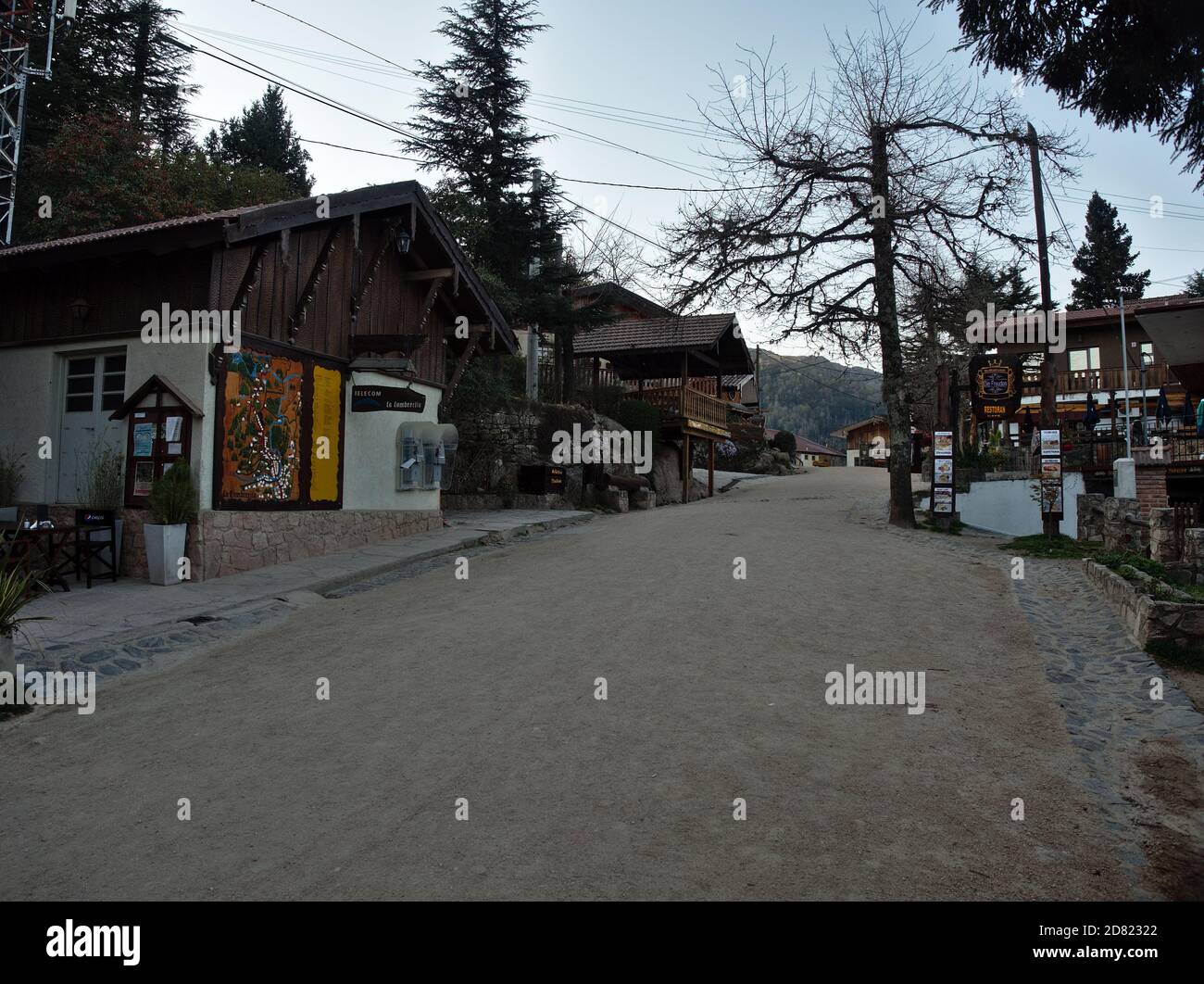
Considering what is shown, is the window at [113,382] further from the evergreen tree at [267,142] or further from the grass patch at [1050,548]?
the evergreen tree at [267,142]

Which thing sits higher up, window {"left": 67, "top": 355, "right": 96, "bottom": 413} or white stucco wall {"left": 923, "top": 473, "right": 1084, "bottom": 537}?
window {"left": 67, "top": 355, "right": 96, "bottom": 413}

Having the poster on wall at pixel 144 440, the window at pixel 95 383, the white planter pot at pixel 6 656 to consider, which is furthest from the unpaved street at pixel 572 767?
the window at pixel 95 383

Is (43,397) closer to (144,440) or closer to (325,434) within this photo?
(144,440)

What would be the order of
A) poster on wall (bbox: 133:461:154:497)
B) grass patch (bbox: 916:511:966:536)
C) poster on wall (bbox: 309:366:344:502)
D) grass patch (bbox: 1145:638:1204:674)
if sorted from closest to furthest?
grass patch (bbox: 1145:638:1204:674) < poster on wall (bbox: 133:461:154:497) < poster on wall (bbox: 309:366:344:502) < grass patch (bbox: 916:511:966:536)

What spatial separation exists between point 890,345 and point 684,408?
9710 mm

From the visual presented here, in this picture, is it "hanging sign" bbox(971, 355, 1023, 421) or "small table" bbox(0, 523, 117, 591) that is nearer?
"small table" bbox(0, 523, 117, 591)

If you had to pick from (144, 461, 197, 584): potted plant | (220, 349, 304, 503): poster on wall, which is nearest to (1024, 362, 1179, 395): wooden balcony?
(220, 349, 304, 503): poster on wall

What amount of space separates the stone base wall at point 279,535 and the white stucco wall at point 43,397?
1900 millimetres

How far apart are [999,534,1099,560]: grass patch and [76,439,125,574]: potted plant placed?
43.5 ft

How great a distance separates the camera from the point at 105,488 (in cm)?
1086

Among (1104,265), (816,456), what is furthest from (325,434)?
(816,456)

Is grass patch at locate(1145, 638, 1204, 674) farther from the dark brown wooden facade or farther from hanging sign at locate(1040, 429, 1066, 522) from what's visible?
the dark brown wooden facade

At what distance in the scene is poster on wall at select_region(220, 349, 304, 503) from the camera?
11.1m
